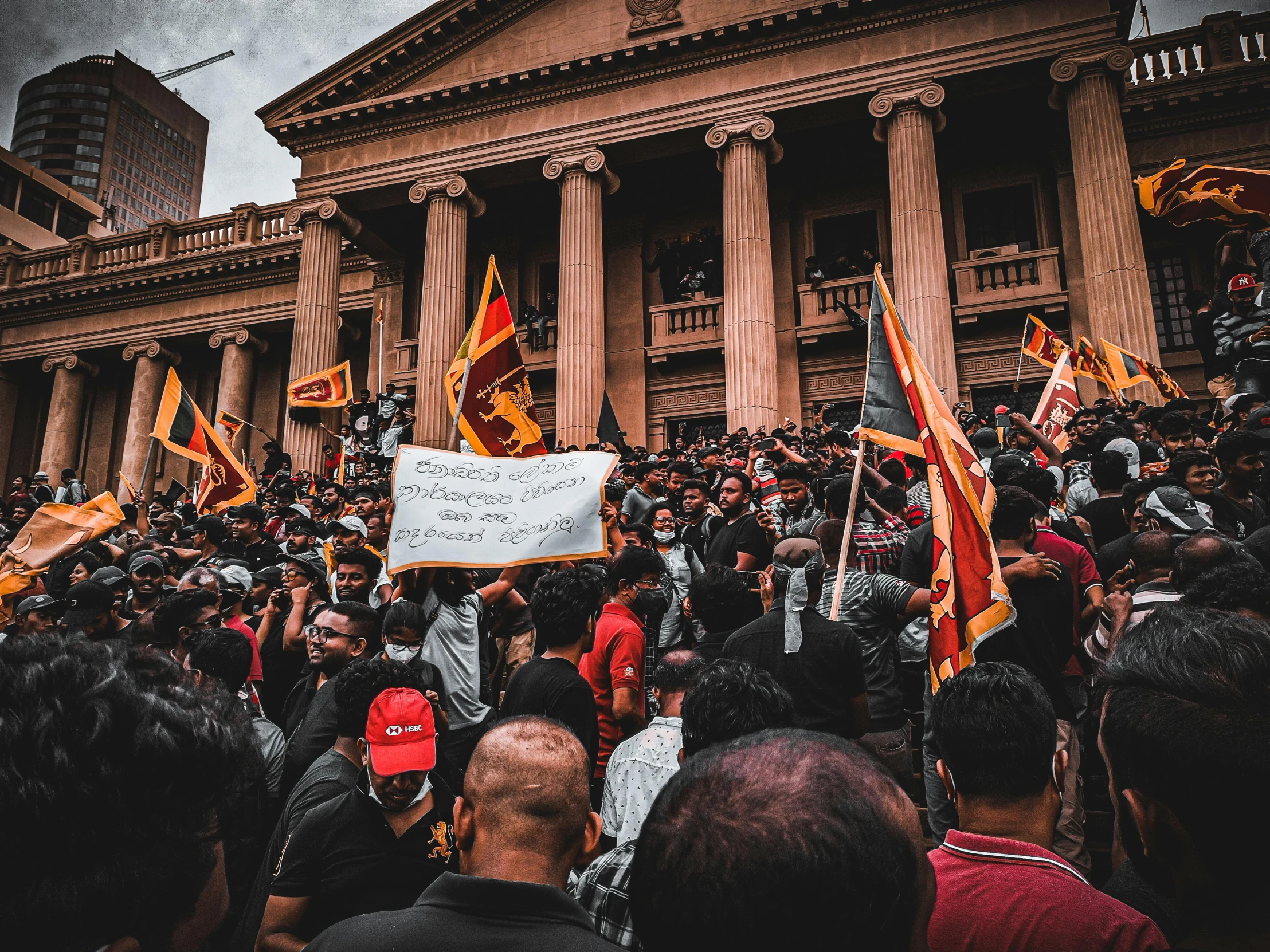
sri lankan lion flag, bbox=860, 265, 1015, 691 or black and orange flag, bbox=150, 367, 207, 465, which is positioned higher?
black and orange flag, bbox=150, 367, 207, 465

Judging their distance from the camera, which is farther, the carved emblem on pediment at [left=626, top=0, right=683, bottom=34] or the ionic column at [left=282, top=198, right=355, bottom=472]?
the ionic column at [left=282, top=198, right=355, bottom=472]

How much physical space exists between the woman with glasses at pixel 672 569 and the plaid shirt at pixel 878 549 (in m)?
0.99

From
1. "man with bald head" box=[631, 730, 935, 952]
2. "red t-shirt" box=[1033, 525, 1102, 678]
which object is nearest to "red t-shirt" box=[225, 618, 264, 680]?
"man with bald head" box=[631, 730, 935, 952]

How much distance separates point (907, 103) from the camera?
17734mm

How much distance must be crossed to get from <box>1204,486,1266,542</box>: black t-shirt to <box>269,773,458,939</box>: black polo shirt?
477 centimetres

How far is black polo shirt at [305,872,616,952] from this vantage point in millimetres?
1627

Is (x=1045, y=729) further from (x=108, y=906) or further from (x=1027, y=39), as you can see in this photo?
(x=1027, y=39)

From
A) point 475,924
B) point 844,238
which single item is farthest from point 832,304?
point 475,924

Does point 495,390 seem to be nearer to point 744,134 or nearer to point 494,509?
point 494,509

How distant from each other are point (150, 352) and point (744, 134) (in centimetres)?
2233

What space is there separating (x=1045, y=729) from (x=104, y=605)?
18.8 feet

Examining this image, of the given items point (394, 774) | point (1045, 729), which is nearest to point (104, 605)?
point (394, 774)

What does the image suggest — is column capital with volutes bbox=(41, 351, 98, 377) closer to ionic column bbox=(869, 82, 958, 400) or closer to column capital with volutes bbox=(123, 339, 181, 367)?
column capital with volutes bbox=(123, 339, 181, 367)

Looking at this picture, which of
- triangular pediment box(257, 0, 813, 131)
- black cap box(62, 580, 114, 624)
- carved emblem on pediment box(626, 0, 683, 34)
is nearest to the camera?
black cap box(62, 580, 114, 624)
